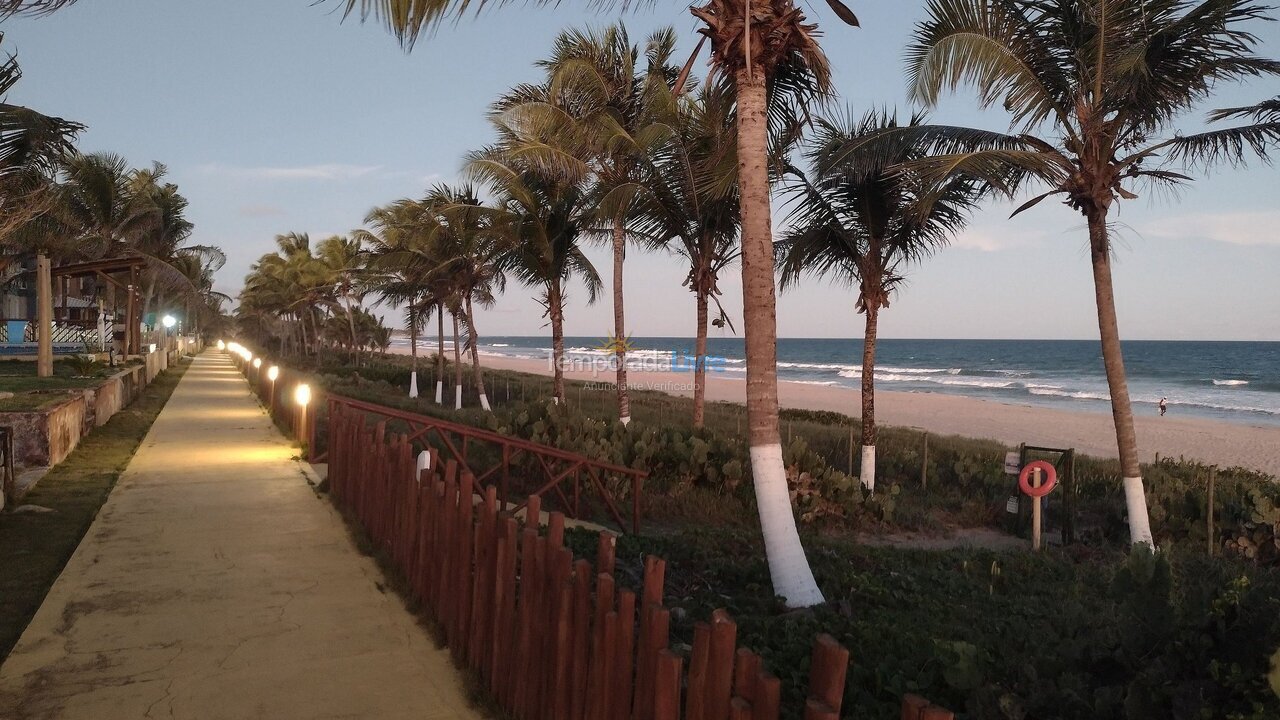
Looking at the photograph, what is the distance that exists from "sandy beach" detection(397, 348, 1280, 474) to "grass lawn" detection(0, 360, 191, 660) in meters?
21.1

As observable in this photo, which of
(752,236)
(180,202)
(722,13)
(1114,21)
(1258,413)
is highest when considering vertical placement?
(180,202)

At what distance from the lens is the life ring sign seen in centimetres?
953

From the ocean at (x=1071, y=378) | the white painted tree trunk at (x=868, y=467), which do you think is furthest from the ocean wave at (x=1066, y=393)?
the white painted tree trunk at (x=868, y=467)

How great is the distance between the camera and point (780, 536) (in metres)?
5.60

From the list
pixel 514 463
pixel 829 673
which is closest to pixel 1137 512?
pixel 514 463

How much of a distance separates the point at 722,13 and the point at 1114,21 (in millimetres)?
5401

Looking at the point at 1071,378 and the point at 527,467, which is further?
the point at 1071,378

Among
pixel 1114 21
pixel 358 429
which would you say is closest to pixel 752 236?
pixel 358 429

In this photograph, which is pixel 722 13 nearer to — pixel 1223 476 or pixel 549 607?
pixel 549 607

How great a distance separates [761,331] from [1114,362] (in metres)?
5.60

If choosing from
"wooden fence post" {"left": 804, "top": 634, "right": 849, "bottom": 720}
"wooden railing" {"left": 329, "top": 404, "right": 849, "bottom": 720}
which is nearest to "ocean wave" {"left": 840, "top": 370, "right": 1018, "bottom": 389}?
"wooden railing" {"left": 329, "top": 404, "right": 849, "bottom": 720}

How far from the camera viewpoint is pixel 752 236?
584cm

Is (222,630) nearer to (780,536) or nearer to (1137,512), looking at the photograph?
(780,536)

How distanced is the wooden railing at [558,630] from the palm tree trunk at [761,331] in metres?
1.84
